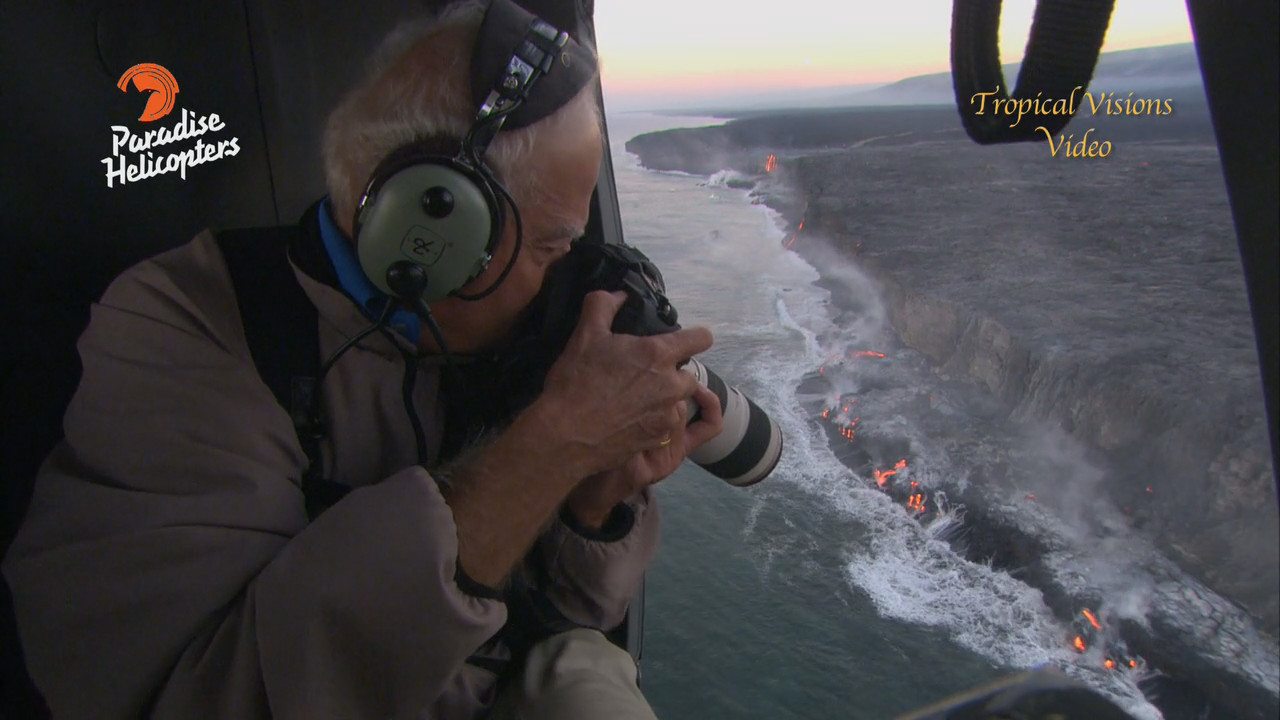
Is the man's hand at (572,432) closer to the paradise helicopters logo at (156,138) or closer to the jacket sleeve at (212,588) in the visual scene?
the jacket sleeve at (212,588)

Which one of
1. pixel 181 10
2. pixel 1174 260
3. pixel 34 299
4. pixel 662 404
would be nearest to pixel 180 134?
pixel 181 10

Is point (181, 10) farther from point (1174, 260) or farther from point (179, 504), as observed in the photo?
point (1174, 260)

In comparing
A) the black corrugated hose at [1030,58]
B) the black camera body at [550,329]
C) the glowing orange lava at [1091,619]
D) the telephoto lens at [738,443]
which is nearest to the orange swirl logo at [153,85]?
the black camera body at [550,329]

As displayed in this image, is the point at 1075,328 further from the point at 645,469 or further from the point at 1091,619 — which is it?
the point at 645,469

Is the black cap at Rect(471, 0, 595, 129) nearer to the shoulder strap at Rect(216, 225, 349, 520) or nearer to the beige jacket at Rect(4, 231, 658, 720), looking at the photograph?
the shoulder strap at Rect(216, 225, 349, 520)

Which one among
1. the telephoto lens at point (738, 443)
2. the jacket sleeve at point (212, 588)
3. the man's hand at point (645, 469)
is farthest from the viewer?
the telephoto lens at point (738, 443)
